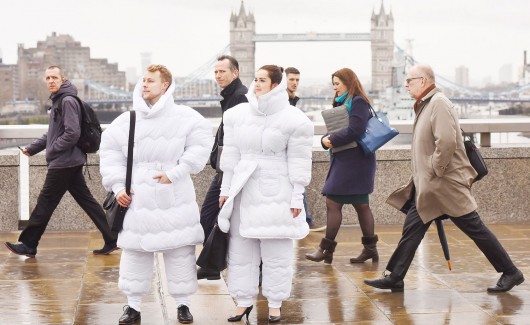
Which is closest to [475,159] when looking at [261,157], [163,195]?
[261,157]

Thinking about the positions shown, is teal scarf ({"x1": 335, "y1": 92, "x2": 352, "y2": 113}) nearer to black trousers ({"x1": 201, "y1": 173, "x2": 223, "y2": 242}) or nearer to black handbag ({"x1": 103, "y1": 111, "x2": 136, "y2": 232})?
black trousers ({"x1": 201, "y1": 173, "x2": 223, "y2": 242})

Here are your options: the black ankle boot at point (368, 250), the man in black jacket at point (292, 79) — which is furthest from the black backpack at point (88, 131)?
the black ankle boot at point (368, 250)

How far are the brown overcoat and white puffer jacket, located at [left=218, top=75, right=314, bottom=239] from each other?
82 centimetres

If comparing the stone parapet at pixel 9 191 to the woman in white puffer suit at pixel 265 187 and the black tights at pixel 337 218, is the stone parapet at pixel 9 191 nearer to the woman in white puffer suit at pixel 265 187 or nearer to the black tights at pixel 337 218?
the black tights at pixel 337 218

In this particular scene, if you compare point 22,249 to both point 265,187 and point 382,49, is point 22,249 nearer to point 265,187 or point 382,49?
point 265,187

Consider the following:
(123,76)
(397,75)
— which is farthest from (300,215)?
(123,76)

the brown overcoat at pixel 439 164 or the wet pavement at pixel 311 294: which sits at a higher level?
the brown overcoat at pixel 439 164

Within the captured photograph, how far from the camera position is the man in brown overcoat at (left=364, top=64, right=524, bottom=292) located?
566cm

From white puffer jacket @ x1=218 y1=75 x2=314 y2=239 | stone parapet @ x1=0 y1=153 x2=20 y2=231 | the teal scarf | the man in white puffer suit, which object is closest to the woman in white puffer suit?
white puffer jacket @ x1=218 y1=75 x2=314 y2=239

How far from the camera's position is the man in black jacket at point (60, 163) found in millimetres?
7020

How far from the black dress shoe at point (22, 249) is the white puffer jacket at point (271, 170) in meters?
2.52

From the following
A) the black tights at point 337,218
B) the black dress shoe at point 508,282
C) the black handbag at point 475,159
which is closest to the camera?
the black handbag at point 475,159

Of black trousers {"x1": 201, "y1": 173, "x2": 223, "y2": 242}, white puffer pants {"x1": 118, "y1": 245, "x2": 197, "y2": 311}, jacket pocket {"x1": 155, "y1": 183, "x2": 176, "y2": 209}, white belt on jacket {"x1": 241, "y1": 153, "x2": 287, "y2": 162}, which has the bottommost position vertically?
white puffer pants {"x1": 118, "y1": 245, "x2": 197, "y2": 311}

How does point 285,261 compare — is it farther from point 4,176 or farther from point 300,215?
point 4,176
